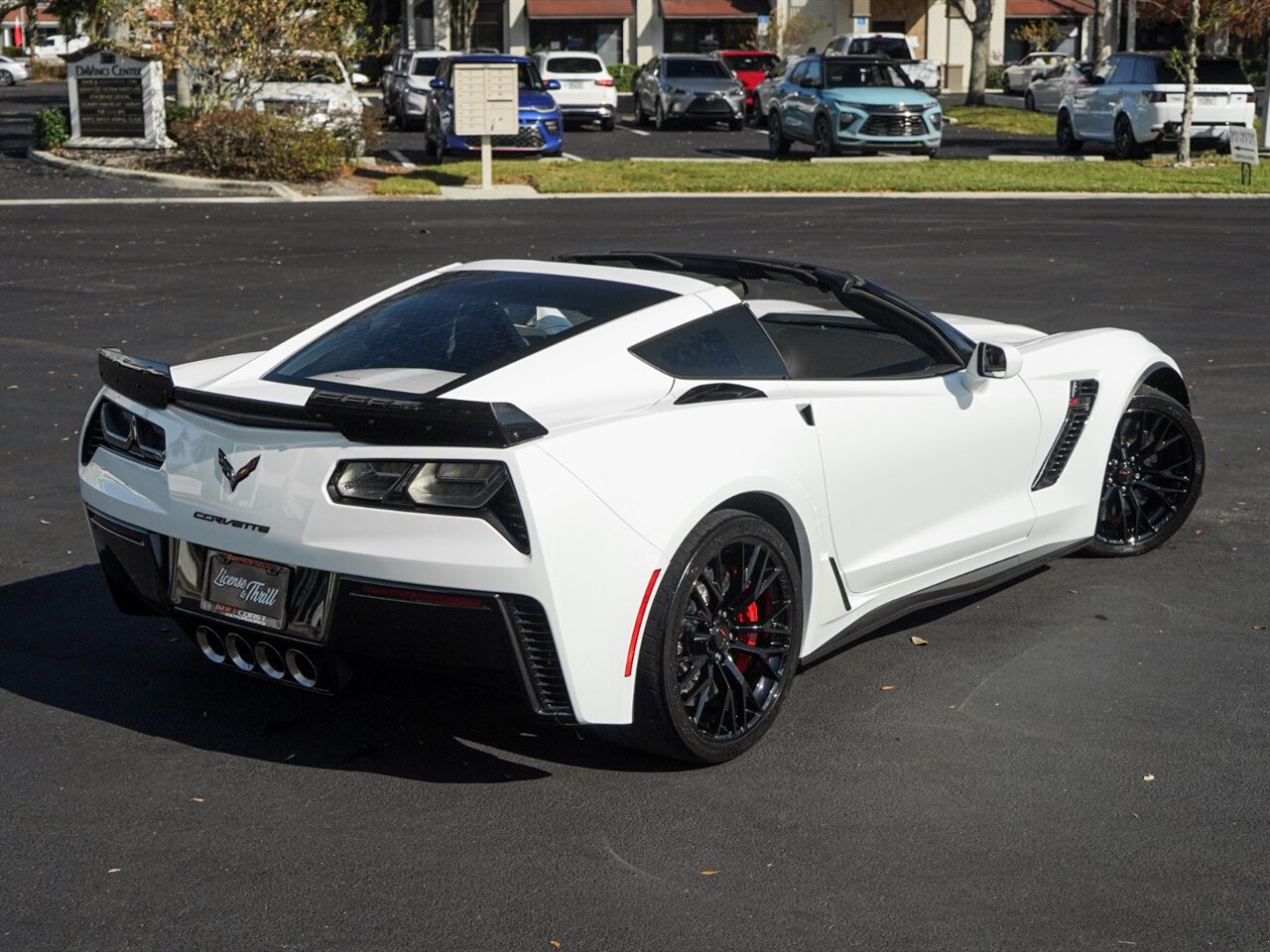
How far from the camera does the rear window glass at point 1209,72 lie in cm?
2980

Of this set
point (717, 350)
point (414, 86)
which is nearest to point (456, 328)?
point (717, 350)

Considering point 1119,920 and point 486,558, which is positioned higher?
point 486,558

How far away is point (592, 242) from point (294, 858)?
1438 centimetres

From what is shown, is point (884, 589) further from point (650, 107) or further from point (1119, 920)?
point (650, 107)

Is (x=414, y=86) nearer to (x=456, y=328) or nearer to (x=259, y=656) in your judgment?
(x=456, y=328)

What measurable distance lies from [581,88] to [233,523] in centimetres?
3577

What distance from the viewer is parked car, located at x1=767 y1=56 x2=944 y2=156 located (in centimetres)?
2992

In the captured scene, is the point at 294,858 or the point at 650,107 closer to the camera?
the point at 294,858

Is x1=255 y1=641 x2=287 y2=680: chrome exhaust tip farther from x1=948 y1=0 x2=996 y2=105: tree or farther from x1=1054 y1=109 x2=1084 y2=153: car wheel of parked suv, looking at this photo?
x1=948 y1=0 x2=996 y2=105: tree

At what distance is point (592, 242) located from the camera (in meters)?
18.2

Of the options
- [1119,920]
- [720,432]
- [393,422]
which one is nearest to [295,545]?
[393,422]

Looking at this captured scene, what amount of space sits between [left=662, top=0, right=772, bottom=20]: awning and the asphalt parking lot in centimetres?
6259

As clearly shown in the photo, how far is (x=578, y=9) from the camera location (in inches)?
2721

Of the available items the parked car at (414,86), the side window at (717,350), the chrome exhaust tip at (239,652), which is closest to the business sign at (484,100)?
the parked car at (414,86)
